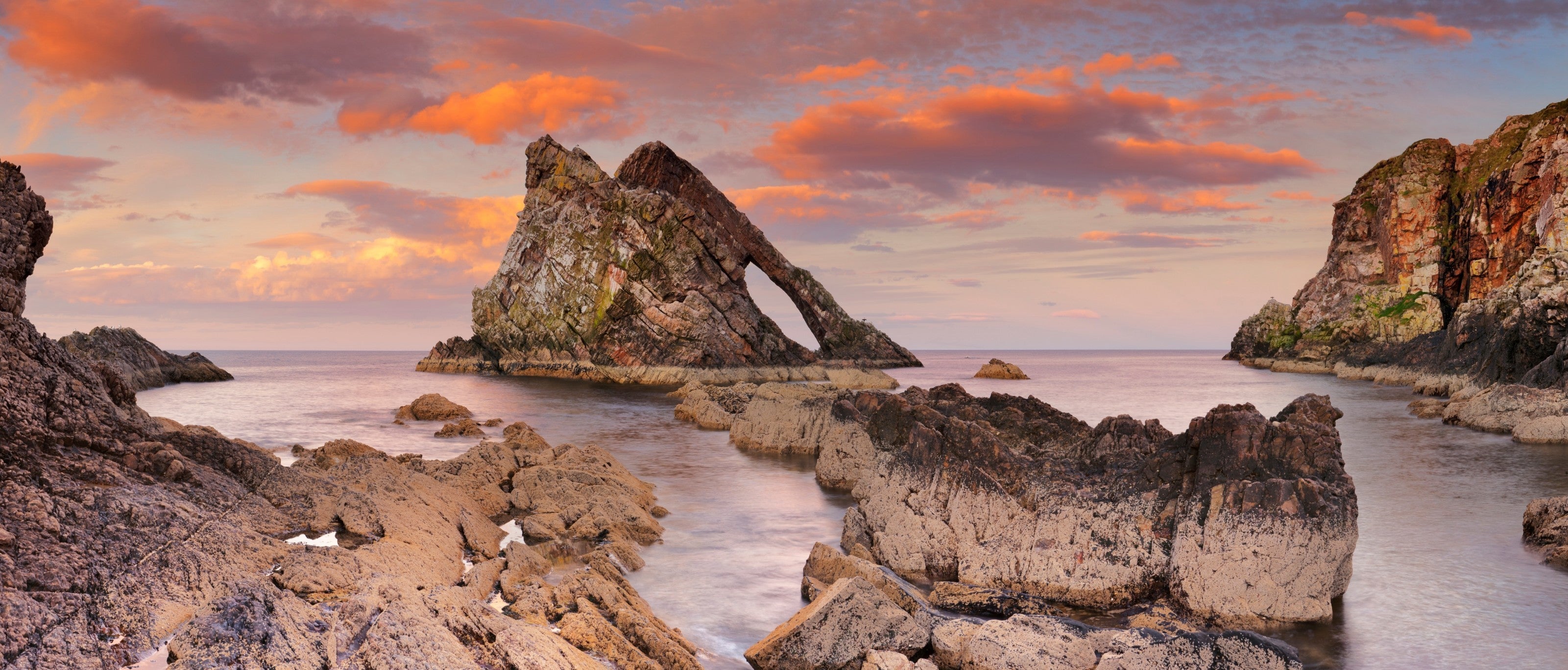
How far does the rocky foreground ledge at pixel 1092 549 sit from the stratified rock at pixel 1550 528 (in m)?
3.79

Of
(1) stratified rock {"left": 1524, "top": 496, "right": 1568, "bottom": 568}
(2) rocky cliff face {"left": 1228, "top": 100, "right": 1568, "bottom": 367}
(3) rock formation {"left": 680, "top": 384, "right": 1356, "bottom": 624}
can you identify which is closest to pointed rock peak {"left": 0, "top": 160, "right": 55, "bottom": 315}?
(3) rock formation {"left": 680, "top": 384, "right": 1356, "bottom": 624}

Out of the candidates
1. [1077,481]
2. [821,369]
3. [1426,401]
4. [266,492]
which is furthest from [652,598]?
[821,369]

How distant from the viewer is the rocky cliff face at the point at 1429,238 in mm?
52406

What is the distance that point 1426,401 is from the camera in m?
35.2

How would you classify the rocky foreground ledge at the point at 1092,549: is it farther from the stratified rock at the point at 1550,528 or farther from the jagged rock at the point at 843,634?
the stratified rock at the point at 1550,528

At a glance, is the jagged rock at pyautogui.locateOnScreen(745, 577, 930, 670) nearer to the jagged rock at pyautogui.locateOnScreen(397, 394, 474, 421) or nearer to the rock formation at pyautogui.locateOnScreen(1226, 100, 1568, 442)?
the jagged rock at pyautogui.locateOnScreen(397, 394, 474, 421)

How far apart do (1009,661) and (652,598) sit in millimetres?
4320

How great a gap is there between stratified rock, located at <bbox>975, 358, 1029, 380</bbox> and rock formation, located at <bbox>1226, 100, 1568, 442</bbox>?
79.2ft

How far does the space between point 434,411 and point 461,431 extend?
18.5ft

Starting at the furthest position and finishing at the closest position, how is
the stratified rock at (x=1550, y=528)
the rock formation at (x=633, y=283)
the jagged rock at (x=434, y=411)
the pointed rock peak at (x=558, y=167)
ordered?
the pointed rock peak at (x=558, y=167) < the rock formation at (x=633, y=283) < the jagged rock at (x=434, y=411) < the stratified rock at (x=1550, y=528)

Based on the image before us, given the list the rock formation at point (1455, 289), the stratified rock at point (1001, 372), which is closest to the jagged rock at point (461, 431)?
the rock formation at point (1455, 289)

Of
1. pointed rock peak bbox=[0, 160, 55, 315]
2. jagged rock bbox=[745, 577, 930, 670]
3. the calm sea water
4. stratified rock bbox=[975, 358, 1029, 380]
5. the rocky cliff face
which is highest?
the rocky cliff face

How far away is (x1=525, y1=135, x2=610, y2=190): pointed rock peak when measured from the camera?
62688 millimetres

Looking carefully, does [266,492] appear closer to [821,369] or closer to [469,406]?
[469,406]
